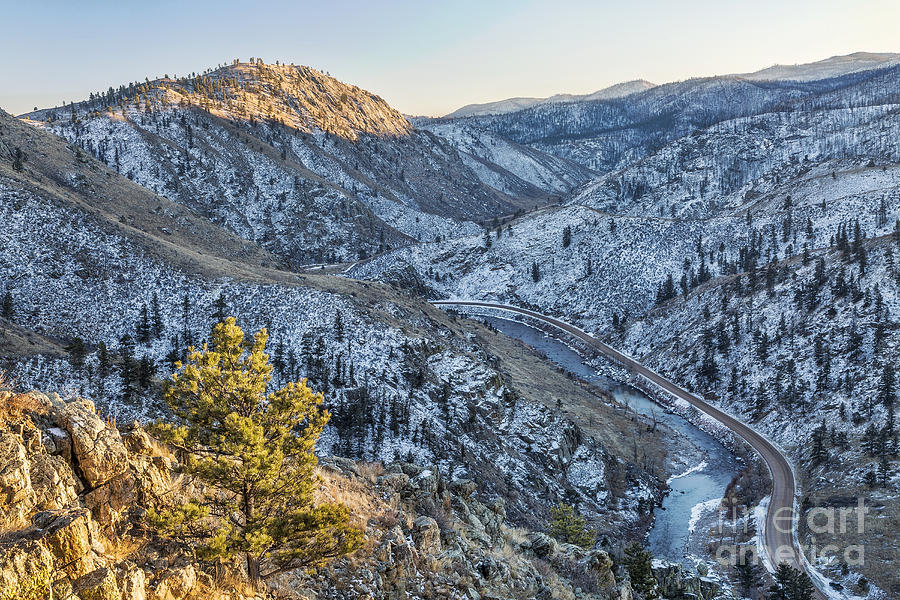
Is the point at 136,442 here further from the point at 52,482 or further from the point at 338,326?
the point at 338,326

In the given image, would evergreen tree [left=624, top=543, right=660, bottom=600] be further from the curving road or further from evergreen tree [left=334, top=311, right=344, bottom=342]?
evergreen tree [left=334, top=311, right=344, bottom=342]

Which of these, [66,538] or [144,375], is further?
[144,375]

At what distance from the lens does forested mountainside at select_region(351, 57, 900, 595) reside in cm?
6266

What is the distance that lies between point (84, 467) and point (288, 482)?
13.7 ft

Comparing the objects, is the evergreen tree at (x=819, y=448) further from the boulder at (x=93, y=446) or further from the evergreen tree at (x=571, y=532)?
the boulder at (x=93, y=446)

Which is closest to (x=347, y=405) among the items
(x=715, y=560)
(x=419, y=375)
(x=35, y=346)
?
(x=419, y=375)

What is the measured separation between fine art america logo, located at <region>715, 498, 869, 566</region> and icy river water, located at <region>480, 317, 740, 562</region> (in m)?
2.75

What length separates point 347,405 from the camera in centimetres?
4622

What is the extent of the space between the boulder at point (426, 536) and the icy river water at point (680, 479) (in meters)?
33.2

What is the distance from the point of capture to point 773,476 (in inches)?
2276

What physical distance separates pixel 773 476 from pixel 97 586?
63.1 meters

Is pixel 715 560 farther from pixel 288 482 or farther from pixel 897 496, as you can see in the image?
pixel 288 482

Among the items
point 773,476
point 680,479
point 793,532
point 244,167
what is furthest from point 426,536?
point 244,167

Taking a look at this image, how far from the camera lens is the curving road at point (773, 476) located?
1730 inches
